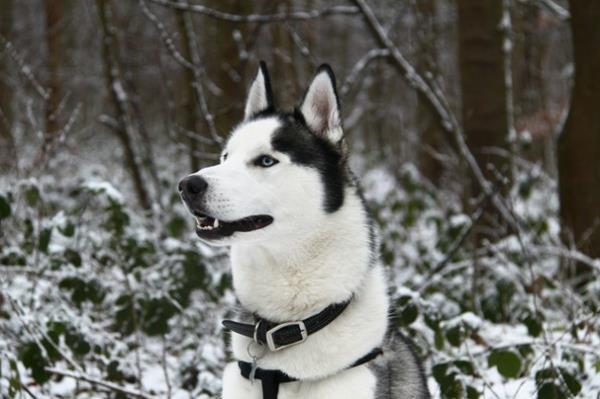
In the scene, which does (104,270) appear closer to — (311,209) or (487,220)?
(311,209)

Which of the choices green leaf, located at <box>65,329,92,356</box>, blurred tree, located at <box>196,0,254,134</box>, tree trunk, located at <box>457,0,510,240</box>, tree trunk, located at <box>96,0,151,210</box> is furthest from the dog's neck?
tree trunk, located at <box>96,0,151,210</box>

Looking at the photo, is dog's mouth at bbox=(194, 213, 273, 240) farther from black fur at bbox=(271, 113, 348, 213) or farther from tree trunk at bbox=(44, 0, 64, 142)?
tree trunk at bbox=(44, 0, 64, 142)

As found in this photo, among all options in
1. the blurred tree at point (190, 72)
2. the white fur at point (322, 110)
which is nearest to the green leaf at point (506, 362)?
the white fur at point (322, 110)

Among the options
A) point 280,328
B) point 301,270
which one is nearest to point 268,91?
point 301,270

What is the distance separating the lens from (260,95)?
10.5 ft

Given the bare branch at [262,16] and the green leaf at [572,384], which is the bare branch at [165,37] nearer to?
the bare branch at [262,16]

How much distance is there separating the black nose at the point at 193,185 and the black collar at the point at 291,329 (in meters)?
0.57

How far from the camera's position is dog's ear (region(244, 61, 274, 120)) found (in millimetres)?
3166

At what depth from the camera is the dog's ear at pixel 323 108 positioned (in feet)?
9.43

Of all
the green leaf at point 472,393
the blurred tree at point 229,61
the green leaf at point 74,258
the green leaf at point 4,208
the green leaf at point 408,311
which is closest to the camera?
the green leaf at point 472,393

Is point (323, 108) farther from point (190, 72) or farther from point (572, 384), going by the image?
point (190, 72)

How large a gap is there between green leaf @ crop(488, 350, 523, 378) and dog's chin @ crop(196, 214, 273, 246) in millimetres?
1552

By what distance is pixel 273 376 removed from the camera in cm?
249

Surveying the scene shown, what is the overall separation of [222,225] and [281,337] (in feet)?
1.55
